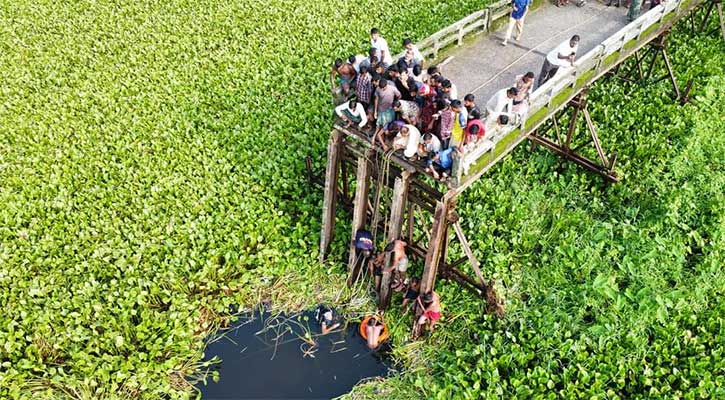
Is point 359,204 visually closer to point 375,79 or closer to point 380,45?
point 375,79

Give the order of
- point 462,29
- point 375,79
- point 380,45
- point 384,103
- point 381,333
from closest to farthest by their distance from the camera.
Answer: point 384,103, point 375,79, point 381,333, point 380,45, point 462,29

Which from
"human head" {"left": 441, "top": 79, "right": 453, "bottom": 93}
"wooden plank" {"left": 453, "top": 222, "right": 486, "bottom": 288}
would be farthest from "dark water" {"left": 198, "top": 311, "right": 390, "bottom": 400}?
"human head" {"left": 441, "top": 79, "right": 453, "bottom": 93}

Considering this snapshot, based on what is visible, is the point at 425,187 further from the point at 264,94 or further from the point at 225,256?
the point at 264,94

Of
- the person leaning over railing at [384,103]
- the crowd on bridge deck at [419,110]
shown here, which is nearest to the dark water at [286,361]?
the crowd on bridge deck at [419,110]

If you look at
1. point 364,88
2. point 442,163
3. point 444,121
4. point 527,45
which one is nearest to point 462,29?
point 527,45

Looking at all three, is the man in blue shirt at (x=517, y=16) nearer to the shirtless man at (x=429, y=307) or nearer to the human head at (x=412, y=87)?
the human head at (x=412, y=87)

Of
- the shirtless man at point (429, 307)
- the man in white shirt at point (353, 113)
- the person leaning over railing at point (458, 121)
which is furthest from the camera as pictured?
the shirtless man at point (429, 307)
